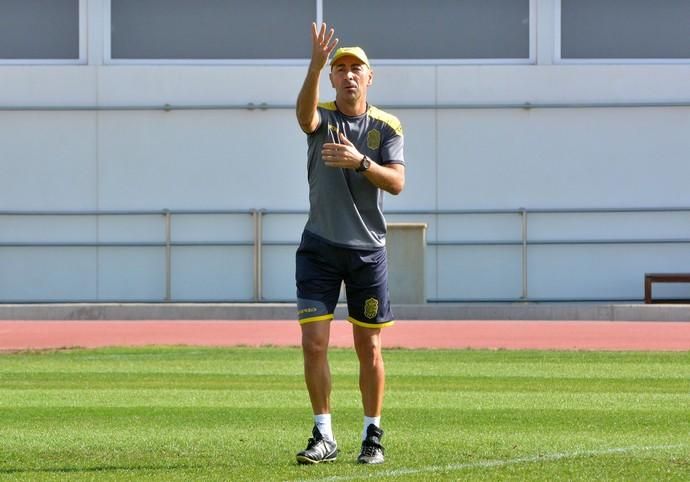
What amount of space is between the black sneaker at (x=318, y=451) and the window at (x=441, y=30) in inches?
785

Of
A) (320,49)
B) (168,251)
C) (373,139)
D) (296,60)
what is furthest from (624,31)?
(320,49)

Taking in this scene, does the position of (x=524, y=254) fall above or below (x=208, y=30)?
A: below

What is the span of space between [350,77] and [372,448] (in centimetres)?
191

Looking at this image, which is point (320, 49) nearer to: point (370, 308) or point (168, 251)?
point (370, 308)

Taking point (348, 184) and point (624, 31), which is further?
point (624, 31)

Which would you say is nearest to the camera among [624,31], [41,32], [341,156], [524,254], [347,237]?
[341,156]

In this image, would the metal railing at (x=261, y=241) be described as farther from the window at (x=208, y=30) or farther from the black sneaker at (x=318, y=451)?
the black sneaker at (x=318, y=451)

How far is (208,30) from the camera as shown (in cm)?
2731

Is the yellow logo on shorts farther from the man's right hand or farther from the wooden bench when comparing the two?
the wooden bench

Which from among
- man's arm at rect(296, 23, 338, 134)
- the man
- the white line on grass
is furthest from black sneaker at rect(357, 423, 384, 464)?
man's arm at rect(296, 23, 338, 134)

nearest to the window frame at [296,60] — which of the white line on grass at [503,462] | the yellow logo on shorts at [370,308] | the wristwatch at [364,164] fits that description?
the white line on grass at [503,462]

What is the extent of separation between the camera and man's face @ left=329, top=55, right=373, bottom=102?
301 inches

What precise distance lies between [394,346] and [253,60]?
36.8 feet

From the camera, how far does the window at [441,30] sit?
2712cm
